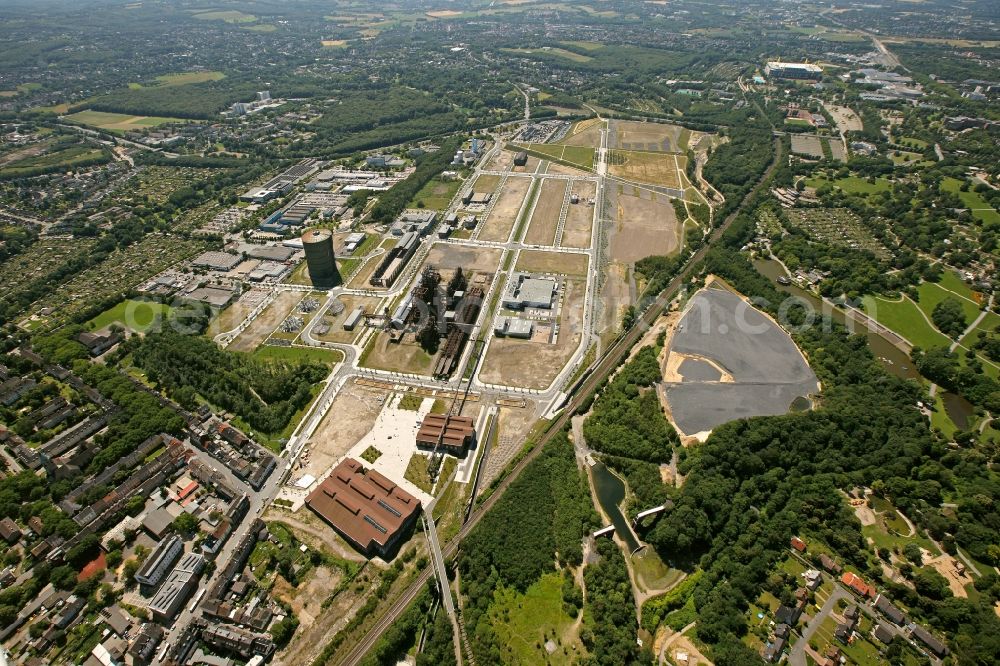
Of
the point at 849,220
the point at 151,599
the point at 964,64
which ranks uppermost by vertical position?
the point at 964,64

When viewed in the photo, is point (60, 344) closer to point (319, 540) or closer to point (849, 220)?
point (319, 540)

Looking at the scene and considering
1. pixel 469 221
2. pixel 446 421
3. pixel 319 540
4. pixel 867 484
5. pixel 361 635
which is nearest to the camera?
pixel 361 635

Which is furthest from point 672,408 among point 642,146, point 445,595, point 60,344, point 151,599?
point 642,146

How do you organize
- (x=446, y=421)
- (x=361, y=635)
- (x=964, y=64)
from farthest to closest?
(x=964, y=64), (x=446, y=421), (x=361, y=635)

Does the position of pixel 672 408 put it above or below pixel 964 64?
below

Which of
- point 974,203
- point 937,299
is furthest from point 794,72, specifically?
point 937,299

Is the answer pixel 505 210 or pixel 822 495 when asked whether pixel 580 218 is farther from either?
pixel 822 495

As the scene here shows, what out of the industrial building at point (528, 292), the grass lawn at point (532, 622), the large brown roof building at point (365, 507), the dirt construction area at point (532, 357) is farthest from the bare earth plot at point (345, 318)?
the grass lawn at point (532, 622)

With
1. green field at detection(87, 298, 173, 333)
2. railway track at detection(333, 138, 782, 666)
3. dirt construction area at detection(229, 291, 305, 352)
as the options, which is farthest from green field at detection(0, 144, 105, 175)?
railway track at detection(333, 138, 782, 666)
